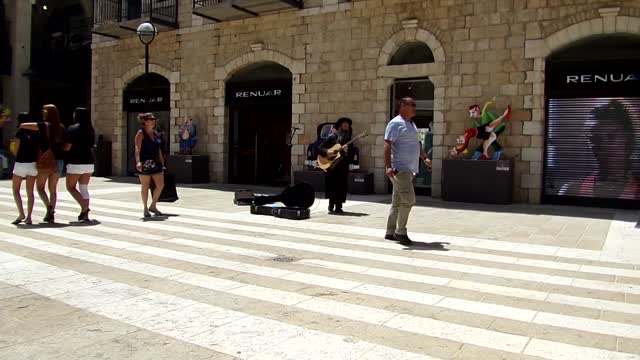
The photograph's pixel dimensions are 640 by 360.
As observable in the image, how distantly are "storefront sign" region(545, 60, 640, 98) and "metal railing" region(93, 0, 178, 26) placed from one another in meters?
13.2

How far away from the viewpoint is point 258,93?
17.9 metres

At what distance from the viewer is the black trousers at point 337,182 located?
10.6 meters

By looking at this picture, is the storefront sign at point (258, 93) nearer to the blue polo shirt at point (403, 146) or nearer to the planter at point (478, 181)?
the planter at point (478, 181)

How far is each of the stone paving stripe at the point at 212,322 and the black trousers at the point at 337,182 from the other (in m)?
5.86

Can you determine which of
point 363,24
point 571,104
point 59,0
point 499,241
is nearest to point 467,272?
point 499,241

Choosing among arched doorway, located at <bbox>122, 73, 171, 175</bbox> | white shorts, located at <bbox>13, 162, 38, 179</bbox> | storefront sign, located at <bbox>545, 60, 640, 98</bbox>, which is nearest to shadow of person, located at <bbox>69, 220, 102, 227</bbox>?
white shorts, located at <bbox>13, 162, 38, 179</bbox>

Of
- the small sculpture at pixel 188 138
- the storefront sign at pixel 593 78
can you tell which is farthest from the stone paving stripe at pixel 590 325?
the small sculpture at pixel 188 138

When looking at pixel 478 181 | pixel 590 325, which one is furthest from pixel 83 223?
pixel 478 181

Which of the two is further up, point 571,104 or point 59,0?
point 59,0

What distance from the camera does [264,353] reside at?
11.7 ft

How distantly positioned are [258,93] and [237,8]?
8.88 ft

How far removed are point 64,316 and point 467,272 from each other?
13.2 ft

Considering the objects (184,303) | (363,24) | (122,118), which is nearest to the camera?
(184,303)

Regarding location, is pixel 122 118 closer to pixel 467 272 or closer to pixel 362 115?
pixel 362 115
